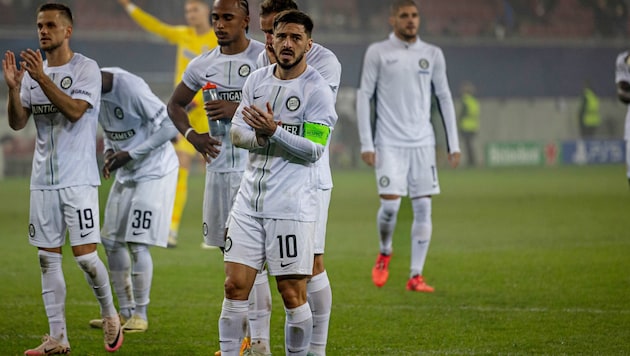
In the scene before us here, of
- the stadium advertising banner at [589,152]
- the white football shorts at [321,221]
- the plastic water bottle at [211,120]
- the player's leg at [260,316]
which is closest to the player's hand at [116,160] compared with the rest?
the plastic water bottle at [211,120]

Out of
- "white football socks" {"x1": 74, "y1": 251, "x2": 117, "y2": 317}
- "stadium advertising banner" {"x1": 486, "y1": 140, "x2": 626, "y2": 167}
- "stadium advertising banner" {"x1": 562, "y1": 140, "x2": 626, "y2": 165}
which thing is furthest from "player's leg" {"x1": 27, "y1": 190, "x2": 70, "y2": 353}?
"stadium advertising banner" {"x1": 562, "y1": 140, "x2": 626, "y2": 165}

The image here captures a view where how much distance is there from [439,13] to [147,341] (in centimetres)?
2729

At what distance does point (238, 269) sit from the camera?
4969 mm

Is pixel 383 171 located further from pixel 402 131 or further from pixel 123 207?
pixel 123 207

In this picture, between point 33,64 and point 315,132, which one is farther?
point 33,64

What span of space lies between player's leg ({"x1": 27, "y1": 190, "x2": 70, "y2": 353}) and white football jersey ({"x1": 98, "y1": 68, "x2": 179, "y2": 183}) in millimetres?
1021

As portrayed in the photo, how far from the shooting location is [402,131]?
8773 mm

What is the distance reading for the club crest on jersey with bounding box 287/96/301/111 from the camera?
496 centimetres

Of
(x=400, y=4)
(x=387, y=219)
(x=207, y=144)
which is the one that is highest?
(x=400, y=4)

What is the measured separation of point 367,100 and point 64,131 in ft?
11.1

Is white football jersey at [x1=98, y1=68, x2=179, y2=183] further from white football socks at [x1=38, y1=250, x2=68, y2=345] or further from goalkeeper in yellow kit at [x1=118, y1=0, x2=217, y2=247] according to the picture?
goalkeeper in yellow kit at [x1=118, y1=0, x2=217, y2=247]

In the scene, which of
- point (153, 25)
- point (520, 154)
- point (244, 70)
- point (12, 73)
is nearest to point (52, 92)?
point (12, 73)

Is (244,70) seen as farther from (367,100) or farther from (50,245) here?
(367,100)

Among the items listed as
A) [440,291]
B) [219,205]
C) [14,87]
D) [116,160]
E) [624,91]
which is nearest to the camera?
[14,87]
